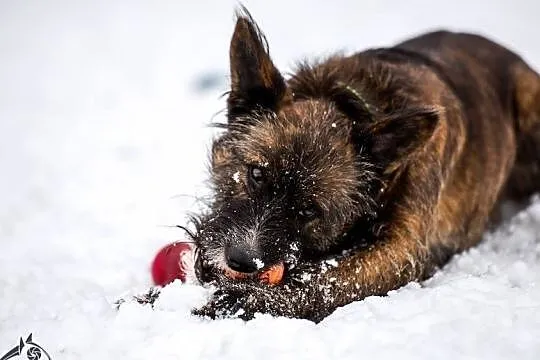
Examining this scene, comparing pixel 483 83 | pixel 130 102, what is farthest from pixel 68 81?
pixel 483 83

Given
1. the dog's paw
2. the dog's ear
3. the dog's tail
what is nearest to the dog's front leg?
the dog's paw

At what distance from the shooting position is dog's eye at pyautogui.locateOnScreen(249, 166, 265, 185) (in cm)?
434

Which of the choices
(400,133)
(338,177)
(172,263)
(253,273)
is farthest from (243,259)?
(400,133)

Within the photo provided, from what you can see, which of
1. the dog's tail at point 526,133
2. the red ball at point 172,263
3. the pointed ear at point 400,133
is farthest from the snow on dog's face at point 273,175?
the dog's tail at point 526,133

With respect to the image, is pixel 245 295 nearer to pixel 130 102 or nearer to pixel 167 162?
pixel 167 162

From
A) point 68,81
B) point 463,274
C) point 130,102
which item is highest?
point 68,81

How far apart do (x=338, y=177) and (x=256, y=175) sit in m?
0.52

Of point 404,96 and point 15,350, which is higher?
point 15,350

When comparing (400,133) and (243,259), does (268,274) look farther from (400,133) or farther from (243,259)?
(400,133)

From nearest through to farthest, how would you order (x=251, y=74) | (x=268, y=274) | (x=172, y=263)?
(x=268, y=274) → (x=251, y=74) → (x=172, y=263)

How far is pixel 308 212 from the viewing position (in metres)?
4.34

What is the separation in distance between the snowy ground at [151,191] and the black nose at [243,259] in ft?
1.20

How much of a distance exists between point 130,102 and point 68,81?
1428 millimetres

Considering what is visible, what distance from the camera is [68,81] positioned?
11062 millimetres
